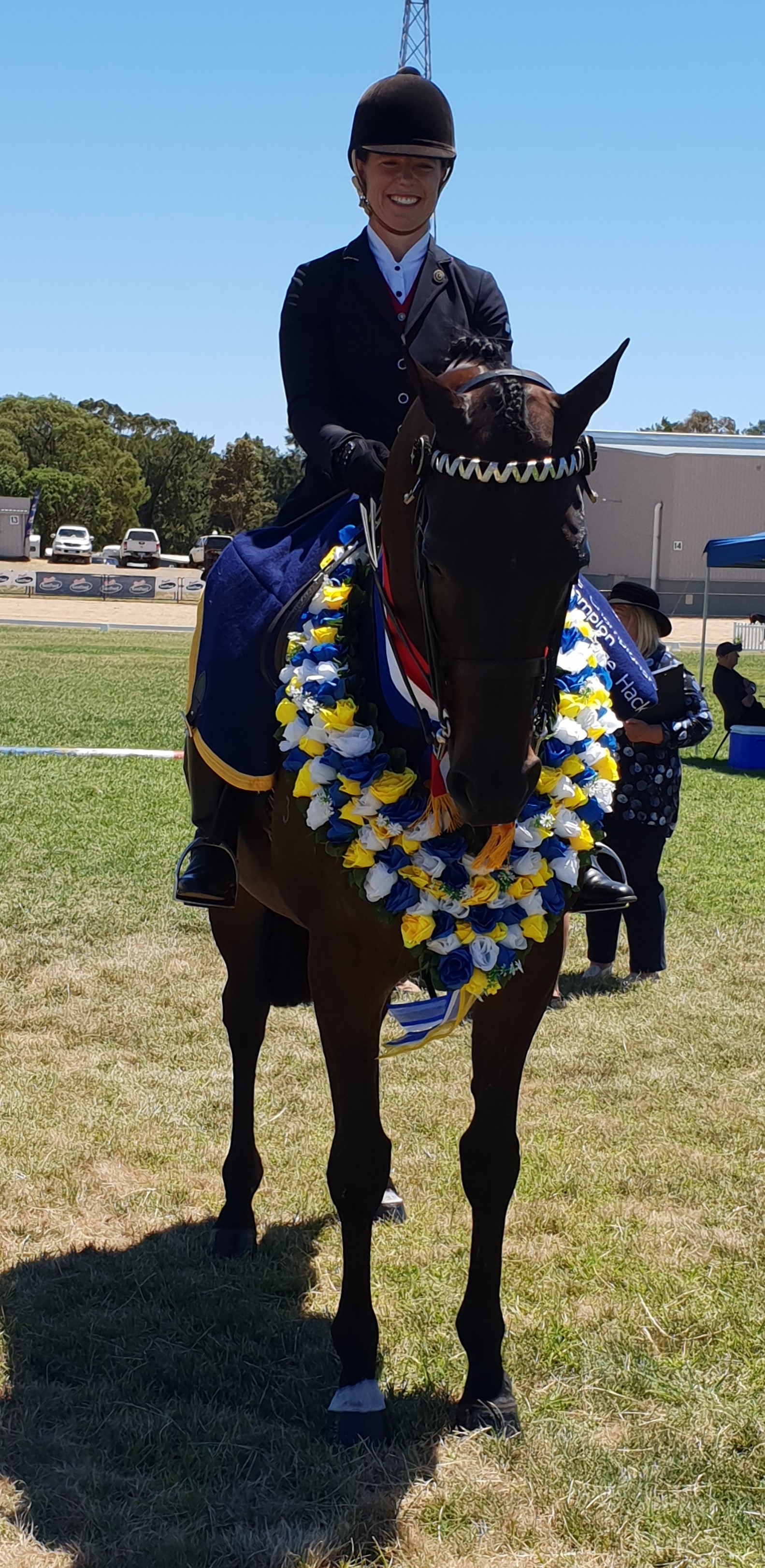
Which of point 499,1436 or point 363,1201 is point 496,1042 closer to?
point 363,1201

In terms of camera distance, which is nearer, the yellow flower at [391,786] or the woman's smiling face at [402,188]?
the yellow flower at [391,786]

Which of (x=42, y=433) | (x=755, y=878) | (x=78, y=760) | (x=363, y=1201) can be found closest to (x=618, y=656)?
(x=363, y=1201)

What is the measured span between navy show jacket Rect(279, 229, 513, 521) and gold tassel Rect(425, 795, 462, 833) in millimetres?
1053

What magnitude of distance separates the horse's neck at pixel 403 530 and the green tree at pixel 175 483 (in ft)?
295

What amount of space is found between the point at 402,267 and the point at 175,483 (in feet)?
302

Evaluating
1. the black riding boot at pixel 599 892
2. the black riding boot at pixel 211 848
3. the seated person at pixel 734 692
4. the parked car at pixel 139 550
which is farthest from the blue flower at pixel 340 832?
the parked car at pixel 139 550

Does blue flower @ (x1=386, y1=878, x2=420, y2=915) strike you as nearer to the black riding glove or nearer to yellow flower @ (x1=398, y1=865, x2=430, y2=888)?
yellow flower @ (x1=398, y1=865, x2=430, y2=888)

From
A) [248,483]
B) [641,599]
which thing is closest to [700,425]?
[248,483]

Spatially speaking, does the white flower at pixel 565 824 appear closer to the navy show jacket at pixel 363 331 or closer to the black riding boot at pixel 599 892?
the black riding boot at pixel 599 892

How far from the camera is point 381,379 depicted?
3.78m

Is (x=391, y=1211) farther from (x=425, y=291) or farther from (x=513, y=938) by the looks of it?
(x=425, y=291)

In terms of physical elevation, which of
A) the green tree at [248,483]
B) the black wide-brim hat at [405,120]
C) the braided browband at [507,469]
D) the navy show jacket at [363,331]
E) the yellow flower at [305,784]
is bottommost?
the yellow flower at [305,784]

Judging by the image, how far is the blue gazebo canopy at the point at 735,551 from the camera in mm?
18062

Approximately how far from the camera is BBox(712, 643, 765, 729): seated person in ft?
53.5
